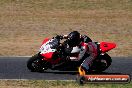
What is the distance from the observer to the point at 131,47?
20656 mm

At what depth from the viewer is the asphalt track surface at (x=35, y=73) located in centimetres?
1545

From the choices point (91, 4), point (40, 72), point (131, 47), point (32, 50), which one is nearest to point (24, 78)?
point (40, 72)

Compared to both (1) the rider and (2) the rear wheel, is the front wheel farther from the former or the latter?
(2) the rear wheel

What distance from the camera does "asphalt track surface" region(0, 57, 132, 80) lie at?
608 inches

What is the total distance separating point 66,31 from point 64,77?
8764 mm

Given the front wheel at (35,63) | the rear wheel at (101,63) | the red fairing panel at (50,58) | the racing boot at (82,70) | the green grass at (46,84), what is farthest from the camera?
the rear wheel at (101,63)

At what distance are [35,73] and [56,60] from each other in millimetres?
727

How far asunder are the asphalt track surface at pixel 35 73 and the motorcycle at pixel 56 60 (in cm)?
18

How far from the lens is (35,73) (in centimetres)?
1597

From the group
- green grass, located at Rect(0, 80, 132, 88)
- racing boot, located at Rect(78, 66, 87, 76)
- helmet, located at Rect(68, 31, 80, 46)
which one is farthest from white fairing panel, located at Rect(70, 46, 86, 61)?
green grass, located at Rect(0, 80, 132, 88)

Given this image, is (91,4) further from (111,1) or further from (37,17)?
(37,17)

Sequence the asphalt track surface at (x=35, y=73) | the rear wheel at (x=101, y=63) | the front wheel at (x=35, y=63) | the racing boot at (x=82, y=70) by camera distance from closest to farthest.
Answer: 1. the racing boot at (x=82, y=70)
2. the asphalt track surface at (x=35, y=73)
3. the front wheel at (x=35, y=63)
4. the rear wheel at (x=101, y=63)

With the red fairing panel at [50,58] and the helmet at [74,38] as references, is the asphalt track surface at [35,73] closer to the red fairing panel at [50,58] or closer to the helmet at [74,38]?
the red fairing panel at [50,58]

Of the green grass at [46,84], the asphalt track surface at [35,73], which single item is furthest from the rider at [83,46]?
the green grass at [46,84]
